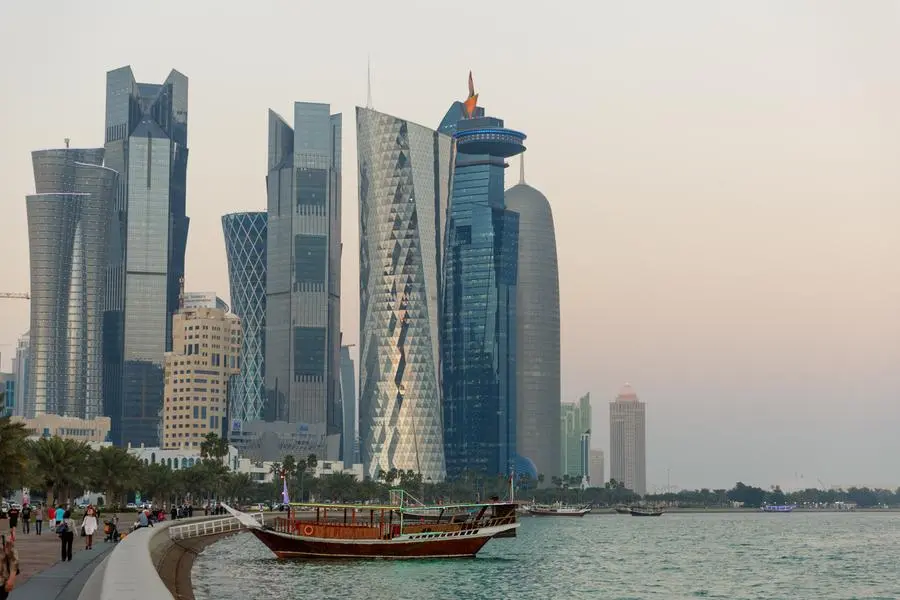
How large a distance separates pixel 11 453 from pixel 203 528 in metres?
27.4

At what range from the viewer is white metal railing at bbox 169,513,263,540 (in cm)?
11294

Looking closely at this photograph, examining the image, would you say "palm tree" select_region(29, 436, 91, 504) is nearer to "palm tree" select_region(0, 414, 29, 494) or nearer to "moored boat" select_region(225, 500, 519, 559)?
"palm tree" select_region(0, 414, 29, 494)

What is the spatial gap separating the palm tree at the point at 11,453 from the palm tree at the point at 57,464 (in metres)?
34.7

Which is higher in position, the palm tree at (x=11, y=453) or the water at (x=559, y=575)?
the palm tree at (x=11, y=453)

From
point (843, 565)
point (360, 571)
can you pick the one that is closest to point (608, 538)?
point (843, 565)

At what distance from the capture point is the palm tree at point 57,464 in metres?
149

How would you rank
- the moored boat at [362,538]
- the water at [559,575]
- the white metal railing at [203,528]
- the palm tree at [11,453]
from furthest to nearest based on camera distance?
the white metal railing at [203,528] → the moored boat at [362,538] → the palm tree at [11,453] → the water at [559,575]

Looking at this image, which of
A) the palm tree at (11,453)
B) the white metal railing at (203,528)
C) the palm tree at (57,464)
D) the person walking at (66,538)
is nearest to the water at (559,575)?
the white metal railing at (203,528)

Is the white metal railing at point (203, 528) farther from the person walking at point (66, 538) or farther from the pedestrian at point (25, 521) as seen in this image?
the person walking at point (66, 538)

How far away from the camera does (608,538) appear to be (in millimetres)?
195875

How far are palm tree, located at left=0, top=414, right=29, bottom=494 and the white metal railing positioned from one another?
13739 mm

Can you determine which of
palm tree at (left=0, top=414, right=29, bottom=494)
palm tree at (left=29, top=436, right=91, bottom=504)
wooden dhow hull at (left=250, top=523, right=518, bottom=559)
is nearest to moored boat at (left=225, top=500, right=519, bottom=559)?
wooden dhow hull at (left=250, top=523, right=518, bottom=559)

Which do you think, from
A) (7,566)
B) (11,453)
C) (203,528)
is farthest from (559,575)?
(7,566)

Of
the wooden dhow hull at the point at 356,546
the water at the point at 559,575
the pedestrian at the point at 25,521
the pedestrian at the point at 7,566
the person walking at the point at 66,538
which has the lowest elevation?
the water at the point at 559,575
